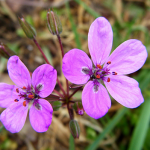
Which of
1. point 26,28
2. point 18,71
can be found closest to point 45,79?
point 18,71

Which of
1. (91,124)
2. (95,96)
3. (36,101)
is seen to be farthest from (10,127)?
(91,124)

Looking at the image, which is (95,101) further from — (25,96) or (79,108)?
(25,96)

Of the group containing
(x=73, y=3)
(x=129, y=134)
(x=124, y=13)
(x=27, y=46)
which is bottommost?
(x=129, y=134)

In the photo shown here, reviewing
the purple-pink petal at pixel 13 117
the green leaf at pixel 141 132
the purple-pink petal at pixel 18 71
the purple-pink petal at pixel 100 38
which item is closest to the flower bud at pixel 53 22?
the purple-pink petal at pixel 100 38

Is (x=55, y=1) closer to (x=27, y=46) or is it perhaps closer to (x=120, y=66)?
(x=27, y=46)

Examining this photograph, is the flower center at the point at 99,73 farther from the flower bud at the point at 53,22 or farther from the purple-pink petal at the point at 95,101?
the flower bud at the point at 53,22

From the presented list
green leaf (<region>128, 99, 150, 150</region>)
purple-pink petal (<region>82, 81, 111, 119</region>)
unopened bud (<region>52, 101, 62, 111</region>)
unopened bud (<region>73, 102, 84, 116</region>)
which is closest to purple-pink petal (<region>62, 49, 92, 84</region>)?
purple-pink petal (<region>82, 81, 111, 119</region>)
